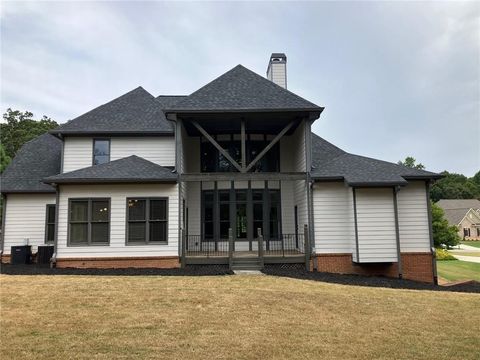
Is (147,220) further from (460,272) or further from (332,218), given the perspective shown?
(460,272)

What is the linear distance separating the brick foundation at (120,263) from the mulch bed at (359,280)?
3.53 metres

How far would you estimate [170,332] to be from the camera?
5.80m

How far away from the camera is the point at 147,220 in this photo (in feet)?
42.3

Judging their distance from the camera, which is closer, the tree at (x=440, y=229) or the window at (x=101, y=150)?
the window at (x=101, y=150)

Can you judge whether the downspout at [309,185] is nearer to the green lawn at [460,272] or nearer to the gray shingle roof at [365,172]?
the gray shingle roof at [365,172]

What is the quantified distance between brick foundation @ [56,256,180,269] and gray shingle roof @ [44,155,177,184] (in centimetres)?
281

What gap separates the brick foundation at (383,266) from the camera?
12758 millimetres

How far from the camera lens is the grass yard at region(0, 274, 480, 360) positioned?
509 centimetres

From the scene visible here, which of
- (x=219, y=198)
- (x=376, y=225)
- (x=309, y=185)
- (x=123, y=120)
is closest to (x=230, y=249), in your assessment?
(x=309, y=185)

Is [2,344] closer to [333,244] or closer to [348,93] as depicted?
[333,244]

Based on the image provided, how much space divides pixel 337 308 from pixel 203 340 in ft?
11.2

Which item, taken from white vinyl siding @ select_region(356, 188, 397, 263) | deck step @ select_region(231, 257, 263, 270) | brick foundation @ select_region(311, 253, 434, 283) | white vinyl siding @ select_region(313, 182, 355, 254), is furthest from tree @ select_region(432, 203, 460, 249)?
deck step @ select_region(231, 257, 263, 270)

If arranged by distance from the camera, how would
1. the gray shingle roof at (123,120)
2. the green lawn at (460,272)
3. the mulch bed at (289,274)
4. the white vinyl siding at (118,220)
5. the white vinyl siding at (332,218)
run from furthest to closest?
the green lawn at (460,272) < the gray shingle roof at (123,120) < the white vinyl siding at (332,218) < the white vinyl siding at (118,220) < the mulch bed at (289,274)

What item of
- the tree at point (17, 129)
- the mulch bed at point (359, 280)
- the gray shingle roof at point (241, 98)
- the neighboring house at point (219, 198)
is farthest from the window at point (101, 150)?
the tree at point (17, 129)
